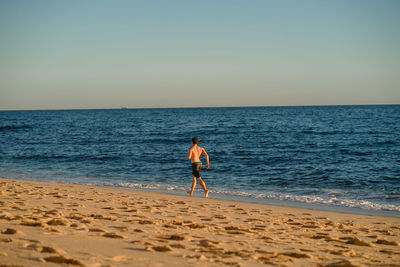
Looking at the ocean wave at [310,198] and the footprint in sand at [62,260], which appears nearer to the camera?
the footprint in sand at [62,260]

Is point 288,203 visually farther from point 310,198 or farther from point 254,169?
point 254,169

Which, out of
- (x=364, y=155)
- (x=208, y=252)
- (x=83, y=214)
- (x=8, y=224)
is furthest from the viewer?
(x=364, y=155)

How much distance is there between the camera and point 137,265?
3807 mm

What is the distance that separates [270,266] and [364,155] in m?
18.5

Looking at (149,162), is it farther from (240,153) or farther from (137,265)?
(137,265)

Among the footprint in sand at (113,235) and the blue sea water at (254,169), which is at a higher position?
the footprint in sand at (113,235)

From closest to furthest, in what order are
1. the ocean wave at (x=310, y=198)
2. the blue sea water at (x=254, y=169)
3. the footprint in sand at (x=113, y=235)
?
the footprint in sand at (x=113, y=235)
the ocean wave at (x=310, y=198)
the blue sea water at (x=254, y=169)

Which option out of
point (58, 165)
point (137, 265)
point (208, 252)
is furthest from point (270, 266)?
point (58, 165)

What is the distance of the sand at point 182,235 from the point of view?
413 centimetres

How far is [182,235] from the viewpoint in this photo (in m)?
5.42

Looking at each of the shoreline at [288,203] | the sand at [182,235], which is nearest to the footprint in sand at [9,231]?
the sand at [182,235]

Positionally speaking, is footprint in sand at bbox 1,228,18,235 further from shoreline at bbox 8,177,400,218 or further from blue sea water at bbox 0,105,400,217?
blue sea water at bbox 0,105,400,217

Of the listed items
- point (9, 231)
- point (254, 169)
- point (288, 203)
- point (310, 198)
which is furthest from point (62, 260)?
point (254, 169)

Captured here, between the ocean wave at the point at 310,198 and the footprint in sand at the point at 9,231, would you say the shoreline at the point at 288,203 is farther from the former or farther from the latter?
the footprint in sand at the point at 9,231
